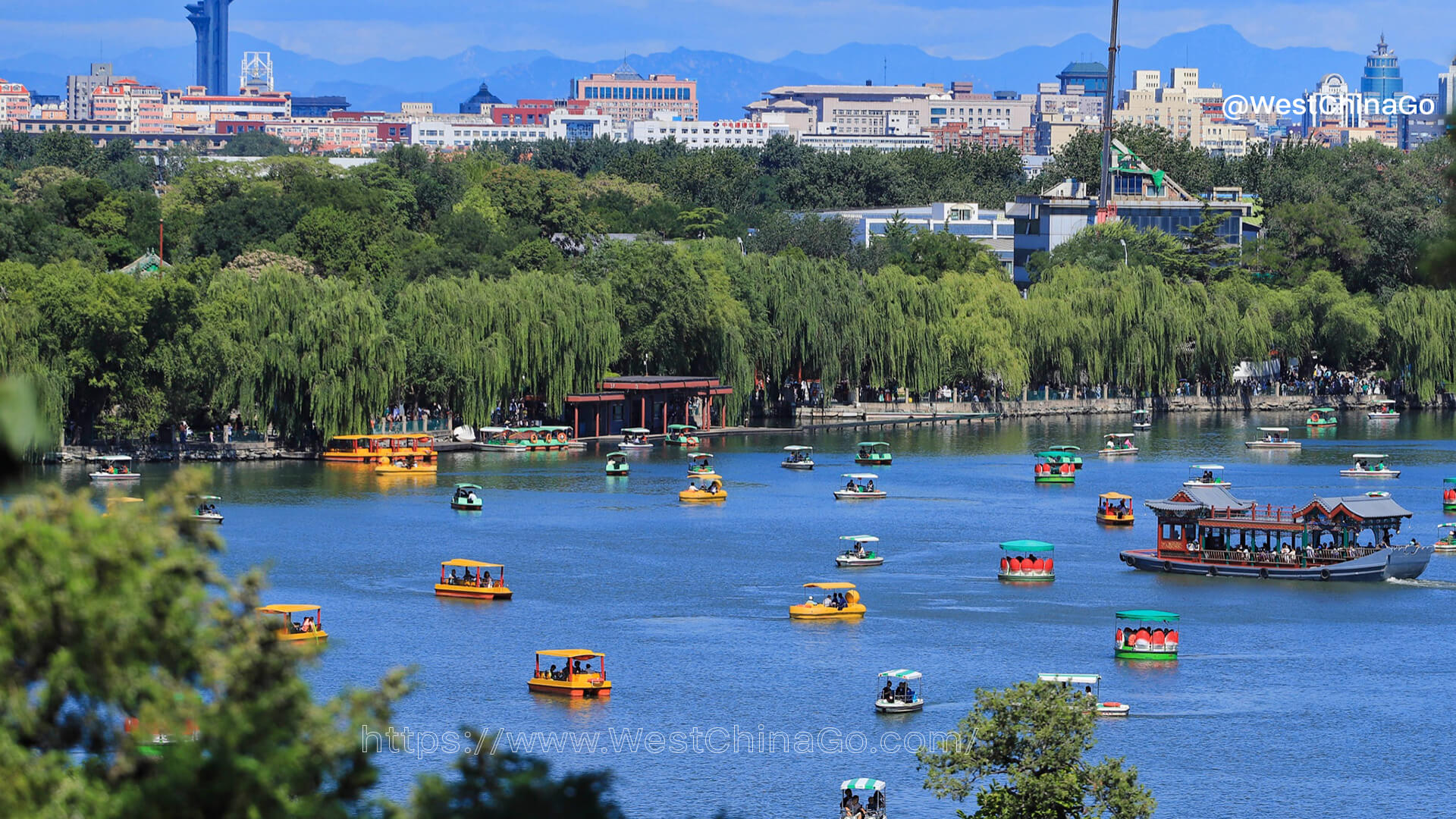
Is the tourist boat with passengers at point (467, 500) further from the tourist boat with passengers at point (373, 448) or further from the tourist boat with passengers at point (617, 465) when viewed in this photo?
the tourist boat with passengers at point (373, 448)

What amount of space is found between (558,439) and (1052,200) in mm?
46072

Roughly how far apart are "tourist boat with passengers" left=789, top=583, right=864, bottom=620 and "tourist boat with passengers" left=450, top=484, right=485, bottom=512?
593 inches

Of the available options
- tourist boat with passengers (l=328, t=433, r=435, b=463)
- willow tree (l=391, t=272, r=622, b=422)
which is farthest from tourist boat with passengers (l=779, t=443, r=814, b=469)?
tourist boat with passengers (l=328, t=433, r=435, b=463)

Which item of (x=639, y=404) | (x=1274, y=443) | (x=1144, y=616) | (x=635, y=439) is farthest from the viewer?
(x=639, y=404)

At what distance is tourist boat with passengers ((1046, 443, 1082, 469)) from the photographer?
5838 cm

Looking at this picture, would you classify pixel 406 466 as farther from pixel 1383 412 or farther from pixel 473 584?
pixel 1383 412

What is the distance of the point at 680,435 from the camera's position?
6688 centimetres

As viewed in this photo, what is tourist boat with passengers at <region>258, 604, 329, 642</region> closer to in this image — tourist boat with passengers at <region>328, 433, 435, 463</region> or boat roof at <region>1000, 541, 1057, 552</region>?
boat roof at <region>1000, 541, 1057, 552</region>

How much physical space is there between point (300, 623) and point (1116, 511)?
23063 millimetres

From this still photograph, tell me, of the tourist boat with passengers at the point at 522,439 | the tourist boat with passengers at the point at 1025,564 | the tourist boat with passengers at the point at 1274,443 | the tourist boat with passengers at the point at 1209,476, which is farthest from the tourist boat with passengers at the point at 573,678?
the tourist boat with passengers at the point at 1274,443

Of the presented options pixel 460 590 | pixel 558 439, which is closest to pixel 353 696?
pixel 460 590

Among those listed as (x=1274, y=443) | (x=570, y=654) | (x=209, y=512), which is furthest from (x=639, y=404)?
(x=570, y=654)

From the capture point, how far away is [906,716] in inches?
1136

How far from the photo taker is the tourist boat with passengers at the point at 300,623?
108ft
